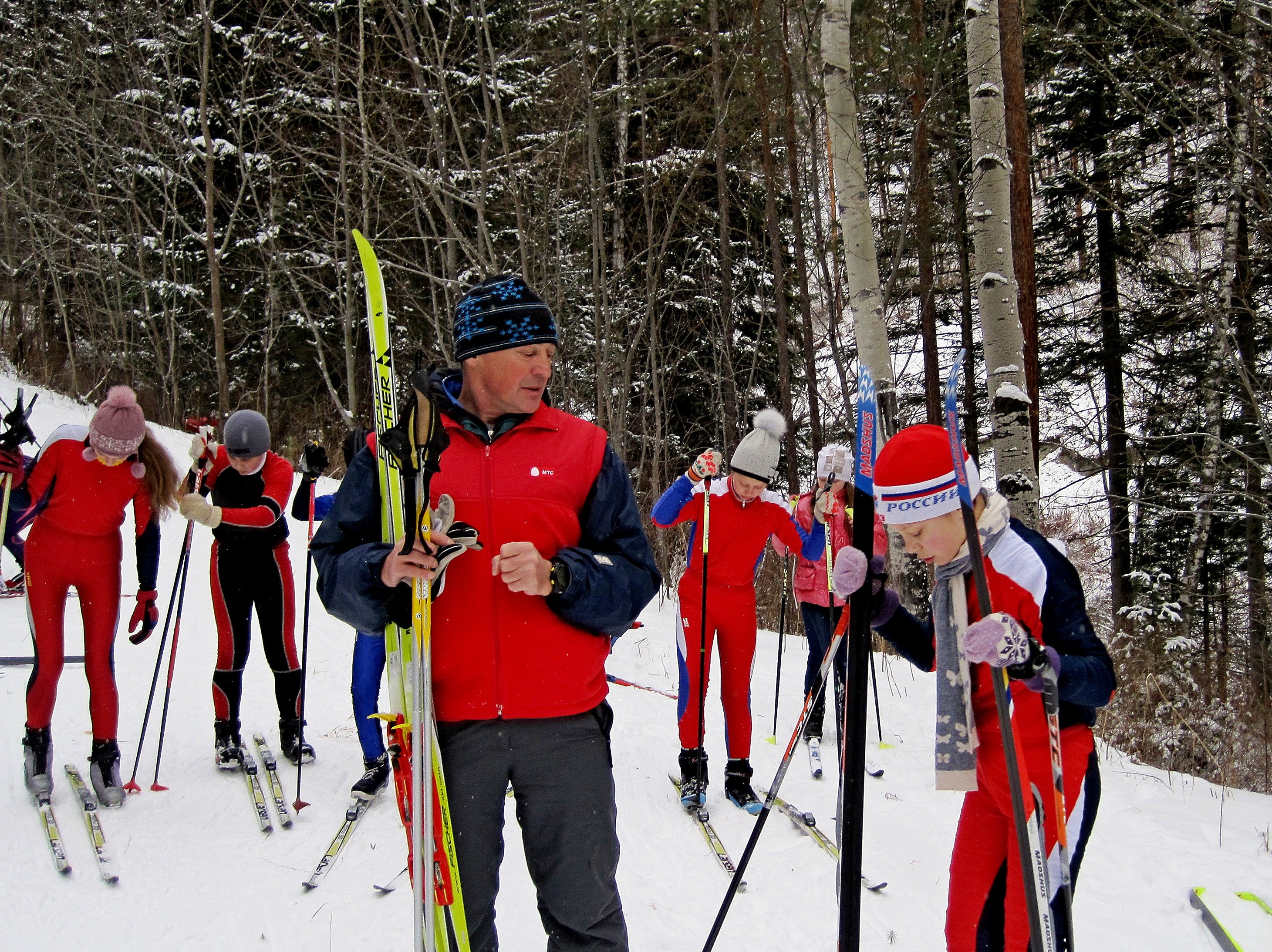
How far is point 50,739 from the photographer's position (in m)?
4.20

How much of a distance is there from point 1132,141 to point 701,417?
8166mm

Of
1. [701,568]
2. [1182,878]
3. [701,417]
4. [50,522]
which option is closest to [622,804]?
[701,568]

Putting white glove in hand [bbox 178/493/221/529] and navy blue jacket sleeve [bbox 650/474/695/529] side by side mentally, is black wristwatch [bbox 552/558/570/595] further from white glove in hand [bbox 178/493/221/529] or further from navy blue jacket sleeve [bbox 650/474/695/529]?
white glove in hand [bbox 178/493/221/529]

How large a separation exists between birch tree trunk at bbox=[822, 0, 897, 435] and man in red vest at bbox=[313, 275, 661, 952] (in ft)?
19.5

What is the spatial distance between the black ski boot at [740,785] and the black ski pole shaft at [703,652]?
13 centimetres

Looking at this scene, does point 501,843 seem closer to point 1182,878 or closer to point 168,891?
point 168,891

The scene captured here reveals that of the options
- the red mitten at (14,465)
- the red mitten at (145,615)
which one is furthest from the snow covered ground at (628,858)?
the red mitten at (14,465)

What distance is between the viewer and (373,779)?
4184mm

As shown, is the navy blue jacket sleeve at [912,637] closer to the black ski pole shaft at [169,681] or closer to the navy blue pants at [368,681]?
the navy blue pants at [368,681]

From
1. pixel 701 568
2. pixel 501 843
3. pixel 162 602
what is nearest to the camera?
pixel 501 843

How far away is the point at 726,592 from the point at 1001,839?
7.73ft

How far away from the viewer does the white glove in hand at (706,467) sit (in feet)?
14.1

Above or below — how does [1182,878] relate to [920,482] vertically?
below

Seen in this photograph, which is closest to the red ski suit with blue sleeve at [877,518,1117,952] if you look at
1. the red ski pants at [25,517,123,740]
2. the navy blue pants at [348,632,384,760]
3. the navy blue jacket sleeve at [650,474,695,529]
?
the navy blue jacket sleeve at [650,474,695,529]
